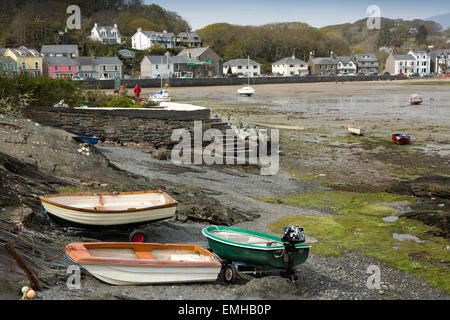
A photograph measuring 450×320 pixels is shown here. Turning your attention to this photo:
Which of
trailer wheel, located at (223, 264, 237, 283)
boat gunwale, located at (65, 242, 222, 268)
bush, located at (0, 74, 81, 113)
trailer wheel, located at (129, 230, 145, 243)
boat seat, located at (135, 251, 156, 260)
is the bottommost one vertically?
trailer wheel, located at (223, 264, 237, 283)

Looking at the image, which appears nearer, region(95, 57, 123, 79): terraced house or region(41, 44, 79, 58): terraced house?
region(95, 57, 123, 79): terraced house

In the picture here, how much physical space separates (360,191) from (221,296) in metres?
11.1

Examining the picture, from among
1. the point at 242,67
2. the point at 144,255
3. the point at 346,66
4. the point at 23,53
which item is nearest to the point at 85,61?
the point at 23,53

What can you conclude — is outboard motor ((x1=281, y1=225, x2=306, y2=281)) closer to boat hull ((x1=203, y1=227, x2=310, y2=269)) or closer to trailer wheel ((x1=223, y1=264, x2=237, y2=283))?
boat hull ((x1=203, y1=227, x2=310, y2=269))

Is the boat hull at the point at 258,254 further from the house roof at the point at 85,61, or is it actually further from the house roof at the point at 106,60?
the house roof at the point at 106,60

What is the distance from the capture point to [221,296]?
350 inches

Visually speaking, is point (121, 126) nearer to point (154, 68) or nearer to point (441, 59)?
point (154, 68)

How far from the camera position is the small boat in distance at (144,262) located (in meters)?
8.77

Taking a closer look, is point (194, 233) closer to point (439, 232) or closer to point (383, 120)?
point (439, 232)

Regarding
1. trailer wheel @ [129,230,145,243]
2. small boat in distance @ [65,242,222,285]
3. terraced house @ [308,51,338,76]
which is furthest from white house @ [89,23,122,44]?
small boat in distance @ [65,242,222,285]

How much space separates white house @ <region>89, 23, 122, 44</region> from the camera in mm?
120562

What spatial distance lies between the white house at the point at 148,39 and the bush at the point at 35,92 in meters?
100

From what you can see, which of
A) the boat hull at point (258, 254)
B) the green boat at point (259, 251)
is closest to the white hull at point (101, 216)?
the green boat at point (259, 251)

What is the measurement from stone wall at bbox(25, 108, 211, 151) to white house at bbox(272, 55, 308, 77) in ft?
343
